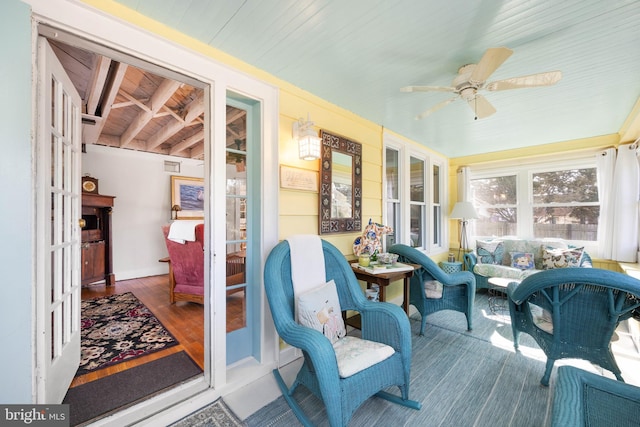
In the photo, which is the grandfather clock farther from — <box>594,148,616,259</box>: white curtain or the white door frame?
<box>594,148,616,259</box>: white curtain

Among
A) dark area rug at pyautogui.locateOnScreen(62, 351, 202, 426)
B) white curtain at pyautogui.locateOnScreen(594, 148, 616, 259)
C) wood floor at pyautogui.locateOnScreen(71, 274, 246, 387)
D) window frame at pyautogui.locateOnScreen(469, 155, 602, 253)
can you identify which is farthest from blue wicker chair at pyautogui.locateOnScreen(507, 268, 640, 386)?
window frame at pyautogui.locateOnScreen(469, 155, 602, 253)

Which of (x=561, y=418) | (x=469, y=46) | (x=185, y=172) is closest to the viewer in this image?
(x=561, y=418)

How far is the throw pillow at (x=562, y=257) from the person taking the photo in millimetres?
3594

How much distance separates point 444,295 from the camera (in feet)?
9.21

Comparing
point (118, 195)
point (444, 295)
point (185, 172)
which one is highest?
point (185, 172)

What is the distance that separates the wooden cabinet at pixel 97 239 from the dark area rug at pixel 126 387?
2.88 m

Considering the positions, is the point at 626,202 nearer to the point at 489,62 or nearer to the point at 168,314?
the point at 489,62

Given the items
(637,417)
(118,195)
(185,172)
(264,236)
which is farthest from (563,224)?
(118,195)

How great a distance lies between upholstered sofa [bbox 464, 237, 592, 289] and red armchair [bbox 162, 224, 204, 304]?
425 centimetres

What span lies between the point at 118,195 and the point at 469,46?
5735 mm

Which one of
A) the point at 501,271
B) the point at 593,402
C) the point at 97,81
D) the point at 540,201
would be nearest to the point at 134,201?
the point at 97,81

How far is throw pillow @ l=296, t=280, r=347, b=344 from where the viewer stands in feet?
5.70

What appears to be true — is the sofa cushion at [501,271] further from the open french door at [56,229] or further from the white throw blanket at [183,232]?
the open french door at [56,229]

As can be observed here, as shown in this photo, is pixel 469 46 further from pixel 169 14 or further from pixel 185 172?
pixel 185 172
